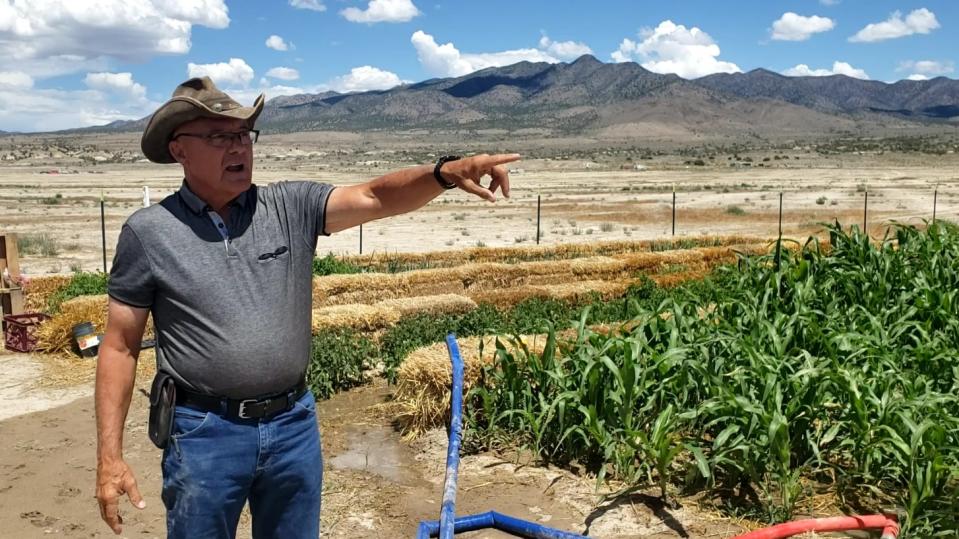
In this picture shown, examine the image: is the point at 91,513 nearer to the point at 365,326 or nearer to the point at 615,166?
the point at 365,326

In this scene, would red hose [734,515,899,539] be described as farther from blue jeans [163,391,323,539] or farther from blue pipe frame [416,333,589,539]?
blue jeans [163,391,323,539]

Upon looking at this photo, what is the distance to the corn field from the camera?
4785 mm

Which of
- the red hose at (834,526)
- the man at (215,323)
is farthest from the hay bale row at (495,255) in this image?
the man at (215,323)

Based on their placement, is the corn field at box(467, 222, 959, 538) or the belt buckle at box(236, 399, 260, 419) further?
the corn field at box(467, 222, 959, 538)

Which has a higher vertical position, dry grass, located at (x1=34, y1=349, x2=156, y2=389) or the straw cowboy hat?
the straw cowboy hat

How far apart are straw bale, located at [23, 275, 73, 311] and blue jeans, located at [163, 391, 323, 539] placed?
10320mm

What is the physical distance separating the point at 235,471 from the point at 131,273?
0.76 m

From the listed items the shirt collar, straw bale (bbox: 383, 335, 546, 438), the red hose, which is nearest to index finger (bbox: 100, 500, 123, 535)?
the shirt collar

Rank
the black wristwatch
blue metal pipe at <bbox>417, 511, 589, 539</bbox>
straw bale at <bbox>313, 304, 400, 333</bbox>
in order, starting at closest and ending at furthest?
the black wristwatch, blue metal pipe at <bbox>417, 511, 589, 539</bbox>, straw bale at <bbox>313, 304, 400, 333</bbox>

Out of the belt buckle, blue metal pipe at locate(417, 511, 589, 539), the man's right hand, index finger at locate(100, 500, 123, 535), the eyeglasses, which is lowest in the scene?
blue metal pipe at locate(417, 511, 589, 539)

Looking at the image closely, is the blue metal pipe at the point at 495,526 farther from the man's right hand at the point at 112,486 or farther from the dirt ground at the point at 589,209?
the dirt ground at the point at 589,209

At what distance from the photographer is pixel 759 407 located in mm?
4957

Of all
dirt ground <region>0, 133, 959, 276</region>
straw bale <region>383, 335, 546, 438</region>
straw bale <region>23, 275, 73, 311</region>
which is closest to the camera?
straw bale <region>383, 335, 546, 438</region>

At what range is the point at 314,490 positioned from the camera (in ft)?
10.4
